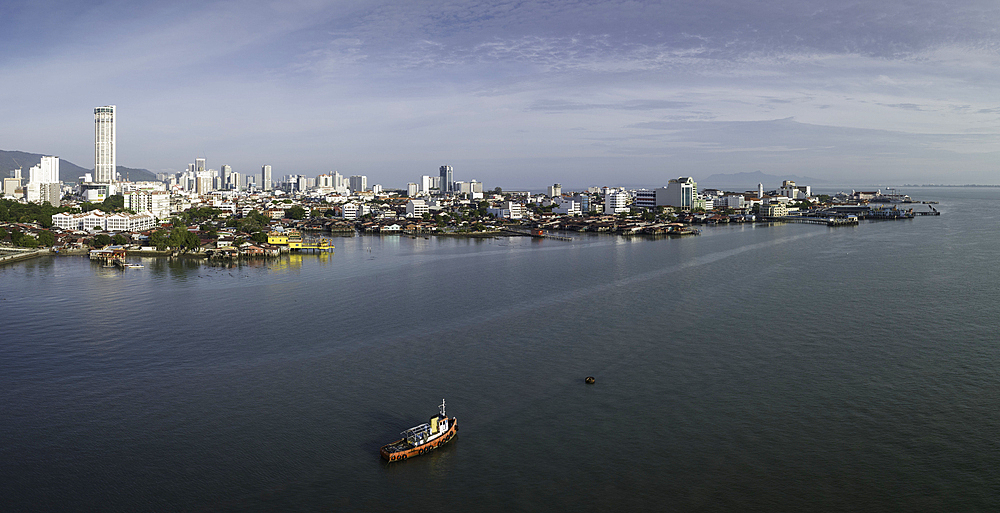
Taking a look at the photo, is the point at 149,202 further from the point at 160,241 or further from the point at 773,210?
the point at 773,210

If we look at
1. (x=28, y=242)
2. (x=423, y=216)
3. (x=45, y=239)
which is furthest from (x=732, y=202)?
(x=28, y=242)

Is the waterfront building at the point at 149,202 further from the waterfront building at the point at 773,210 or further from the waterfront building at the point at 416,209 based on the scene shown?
the waterfront building at the point at 773,210

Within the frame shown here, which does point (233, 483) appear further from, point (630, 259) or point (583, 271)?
point (630, 259)

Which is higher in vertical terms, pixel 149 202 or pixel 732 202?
pixel 732 202

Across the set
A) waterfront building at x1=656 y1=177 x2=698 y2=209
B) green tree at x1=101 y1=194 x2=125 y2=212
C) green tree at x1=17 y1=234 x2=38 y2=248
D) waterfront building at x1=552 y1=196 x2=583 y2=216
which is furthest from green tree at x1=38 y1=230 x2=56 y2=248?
waterfront building at x1=656 y1=177 x2=698 y2=209

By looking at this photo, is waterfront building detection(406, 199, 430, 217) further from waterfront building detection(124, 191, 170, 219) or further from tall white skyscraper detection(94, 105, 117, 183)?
tall white skyscraper detection(94, 105, 117, 183)

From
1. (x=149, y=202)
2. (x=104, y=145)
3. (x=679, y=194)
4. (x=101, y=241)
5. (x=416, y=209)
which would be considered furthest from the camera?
(x=104, y=145)

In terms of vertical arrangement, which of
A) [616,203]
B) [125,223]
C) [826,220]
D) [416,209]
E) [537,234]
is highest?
[616,203]
